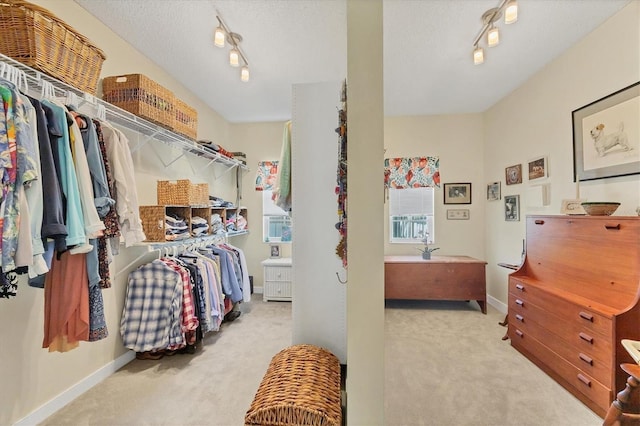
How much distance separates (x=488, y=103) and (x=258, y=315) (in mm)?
4012

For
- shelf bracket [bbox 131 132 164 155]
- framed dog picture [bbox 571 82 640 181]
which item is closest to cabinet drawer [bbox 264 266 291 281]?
shelf bracket [bbox 131 132 164 155]

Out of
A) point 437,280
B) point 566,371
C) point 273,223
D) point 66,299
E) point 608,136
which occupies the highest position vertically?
point 608,136

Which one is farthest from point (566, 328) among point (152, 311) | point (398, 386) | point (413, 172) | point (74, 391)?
point (74, 391)

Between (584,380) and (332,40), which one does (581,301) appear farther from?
(332,40)

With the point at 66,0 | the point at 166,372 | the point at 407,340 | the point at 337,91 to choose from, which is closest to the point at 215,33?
the point at 66,0

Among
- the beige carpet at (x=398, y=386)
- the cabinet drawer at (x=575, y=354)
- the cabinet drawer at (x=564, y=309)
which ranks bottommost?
the beige carpet at (x=398, y=386)

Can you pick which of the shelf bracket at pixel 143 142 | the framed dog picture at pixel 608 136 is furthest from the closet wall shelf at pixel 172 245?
the framed dog picture at pixel 608 136

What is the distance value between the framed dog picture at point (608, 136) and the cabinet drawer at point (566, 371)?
1.40 metres

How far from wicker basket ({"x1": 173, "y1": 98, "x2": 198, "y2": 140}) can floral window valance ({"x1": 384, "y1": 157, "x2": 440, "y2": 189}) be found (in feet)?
8.43

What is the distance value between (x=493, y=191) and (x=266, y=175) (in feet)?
10.6

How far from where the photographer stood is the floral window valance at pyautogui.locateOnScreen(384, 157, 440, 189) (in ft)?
13.1

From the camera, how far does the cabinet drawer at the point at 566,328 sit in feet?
5.43

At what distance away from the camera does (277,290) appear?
3.90 m

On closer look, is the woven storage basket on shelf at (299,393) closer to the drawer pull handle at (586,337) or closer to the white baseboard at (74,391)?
the white baseboard at (74,391)
